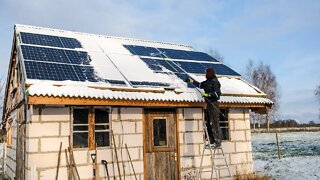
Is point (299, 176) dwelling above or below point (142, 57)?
below

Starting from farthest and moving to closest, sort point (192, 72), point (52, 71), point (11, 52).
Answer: point (11, 52) < point (192, 72) < point (52, 71)

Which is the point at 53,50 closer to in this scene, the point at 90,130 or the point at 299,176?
the point at 90,130

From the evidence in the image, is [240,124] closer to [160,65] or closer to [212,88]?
[212,88]

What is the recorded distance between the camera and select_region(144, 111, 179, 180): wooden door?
9.90m

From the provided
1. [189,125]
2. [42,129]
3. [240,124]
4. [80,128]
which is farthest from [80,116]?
[240,124]

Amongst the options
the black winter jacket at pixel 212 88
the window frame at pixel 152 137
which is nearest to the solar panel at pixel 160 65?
the window frame at pixel 152 137

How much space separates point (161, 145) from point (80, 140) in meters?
2.52

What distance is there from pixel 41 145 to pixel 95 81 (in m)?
2.21

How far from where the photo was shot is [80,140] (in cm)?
894

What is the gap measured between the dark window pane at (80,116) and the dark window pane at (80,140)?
327mm

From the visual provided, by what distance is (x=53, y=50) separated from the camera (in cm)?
1049

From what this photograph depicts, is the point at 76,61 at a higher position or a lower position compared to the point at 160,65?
lower

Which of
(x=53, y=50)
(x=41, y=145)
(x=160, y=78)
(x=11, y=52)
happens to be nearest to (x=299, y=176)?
(x=160, y=78)

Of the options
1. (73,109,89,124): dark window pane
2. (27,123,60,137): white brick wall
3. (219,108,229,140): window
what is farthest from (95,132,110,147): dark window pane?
(219,108,229,140): window
